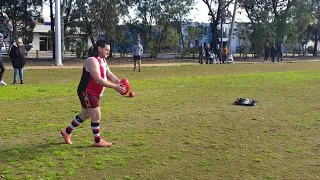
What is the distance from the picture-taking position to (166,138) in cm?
695

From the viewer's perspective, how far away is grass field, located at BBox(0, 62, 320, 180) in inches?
208

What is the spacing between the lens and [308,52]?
64.0 m

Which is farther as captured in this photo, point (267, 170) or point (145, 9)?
point (145, 9)

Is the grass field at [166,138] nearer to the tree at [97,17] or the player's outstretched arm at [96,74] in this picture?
the player's outstretched arm at [96,74]

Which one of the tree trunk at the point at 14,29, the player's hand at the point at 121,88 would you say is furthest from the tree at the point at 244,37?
the player's hand at the point at 121,88

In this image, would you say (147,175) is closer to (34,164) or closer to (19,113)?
(34,164)

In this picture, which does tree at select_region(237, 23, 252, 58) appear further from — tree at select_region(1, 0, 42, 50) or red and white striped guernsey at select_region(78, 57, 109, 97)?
red and white striped guernsey at select_region(78, 57, 109, 97)

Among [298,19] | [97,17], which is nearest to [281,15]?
[298,19]

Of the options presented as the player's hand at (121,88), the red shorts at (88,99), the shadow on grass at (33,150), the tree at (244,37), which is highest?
the tree at (244,37)

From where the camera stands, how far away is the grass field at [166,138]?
527cm

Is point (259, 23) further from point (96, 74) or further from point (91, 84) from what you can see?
point (96, 74)

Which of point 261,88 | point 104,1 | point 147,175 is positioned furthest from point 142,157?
point 104,1

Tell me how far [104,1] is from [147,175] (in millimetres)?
31315

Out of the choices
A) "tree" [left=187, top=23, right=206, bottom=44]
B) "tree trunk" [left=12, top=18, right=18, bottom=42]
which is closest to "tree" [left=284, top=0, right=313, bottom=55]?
"tree" [left=187, top=23, right=206, bottom=44]
